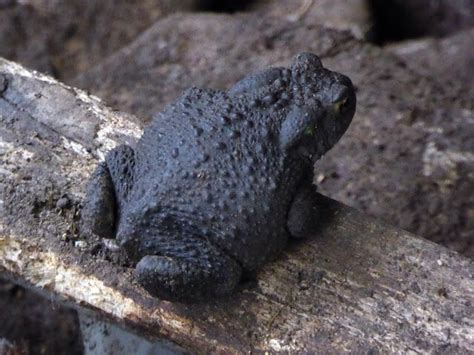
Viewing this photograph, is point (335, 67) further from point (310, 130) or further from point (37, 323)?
point (37, 323)

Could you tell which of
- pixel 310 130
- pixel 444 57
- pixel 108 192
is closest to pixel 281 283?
pixel 310 130

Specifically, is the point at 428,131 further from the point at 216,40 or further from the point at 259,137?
the point at 259,137

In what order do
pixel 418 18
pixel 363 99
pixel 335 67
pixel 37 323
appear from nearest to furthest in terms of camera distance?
pixel 37 323 → pixel 363 99 → pixel 335 67 → pixel 418 18

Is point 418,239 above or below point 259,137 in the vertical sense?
below

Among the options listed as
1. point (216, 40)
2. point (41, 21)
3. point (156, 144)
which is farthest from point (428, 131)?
point (41, 21)

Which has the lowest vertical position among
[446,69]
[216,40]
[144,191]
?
[446,69]

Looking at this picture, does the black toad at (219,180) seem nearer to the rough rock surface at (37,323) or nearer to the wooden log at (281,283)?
the wooden log at (281,283)

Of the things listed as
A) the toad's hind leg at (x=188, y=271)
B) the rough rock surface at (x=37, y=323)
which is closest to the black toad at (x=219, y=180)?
the toad's hind leg at (x=188, y=271)

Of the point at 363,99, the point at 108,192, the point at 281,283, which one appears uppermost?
the point at 108,192
